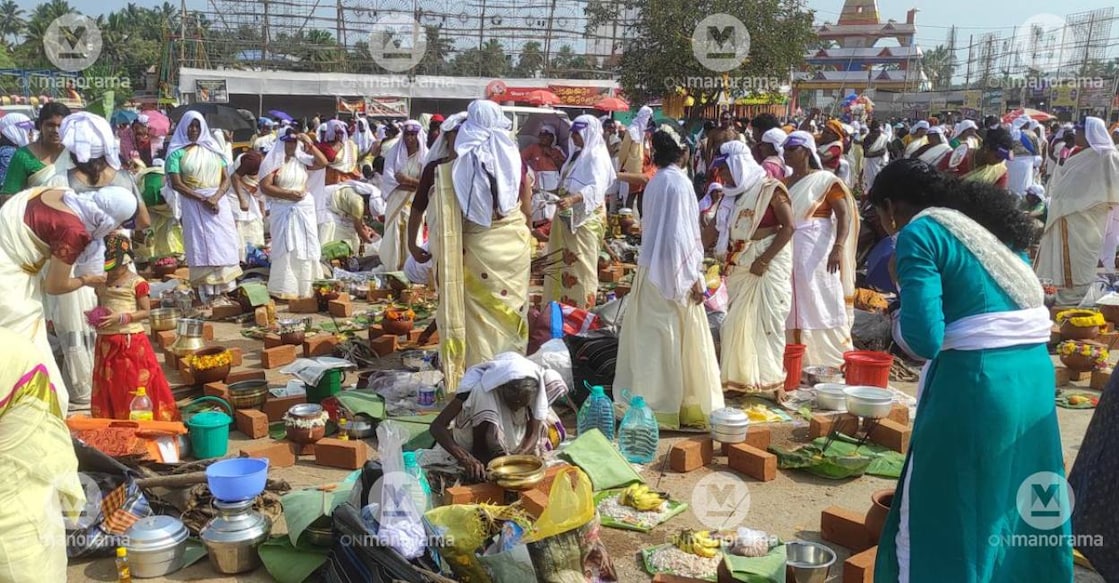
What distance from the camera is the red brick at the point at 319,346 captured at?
7383mm

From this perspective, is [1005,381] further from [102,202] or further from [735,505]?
[102,202]

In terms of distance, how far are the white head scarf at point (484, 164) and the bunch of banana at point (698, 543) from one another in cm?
249

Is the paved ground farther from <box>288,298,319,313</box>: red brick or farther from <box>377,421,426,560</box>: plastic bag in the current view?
<box>288,298,319,313</box>: red brick

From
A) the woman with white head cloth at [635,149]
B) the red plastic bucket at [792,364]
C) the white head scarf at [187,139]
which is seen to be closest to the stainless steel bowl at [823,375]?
the red plastic bucket at [792,364]

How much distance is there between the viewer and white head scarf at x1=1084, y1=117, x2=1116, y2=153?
8.97 metres

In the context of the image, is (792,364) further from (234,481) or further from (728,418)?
(234,481)

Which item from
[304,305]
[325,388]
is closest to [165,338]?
[304,305]

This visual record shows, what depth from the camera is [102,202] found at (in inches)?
179

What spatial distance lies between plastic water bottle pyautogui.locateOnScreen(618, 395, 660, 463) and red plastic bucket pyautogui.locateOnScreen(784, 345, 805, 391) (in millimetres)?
1771

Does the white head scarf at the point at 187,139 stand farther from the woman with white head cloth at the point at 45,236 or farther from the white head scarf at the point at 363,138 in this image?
the white head scarf at the point at 363,138

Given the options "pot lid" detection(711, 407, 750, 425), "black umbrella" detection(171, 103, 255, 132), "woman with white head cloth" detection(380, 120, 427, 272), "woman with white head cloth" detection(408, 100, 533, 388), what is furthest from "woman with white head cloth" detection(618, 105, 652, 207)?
"black umbrella" detection(171, 103, 255, 132)

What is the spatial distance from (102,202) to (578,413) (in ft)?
9.83

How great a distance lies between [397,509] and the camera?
3613 millimetres

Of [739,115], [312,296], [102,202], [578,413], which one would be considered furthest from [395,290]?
[739,115]
